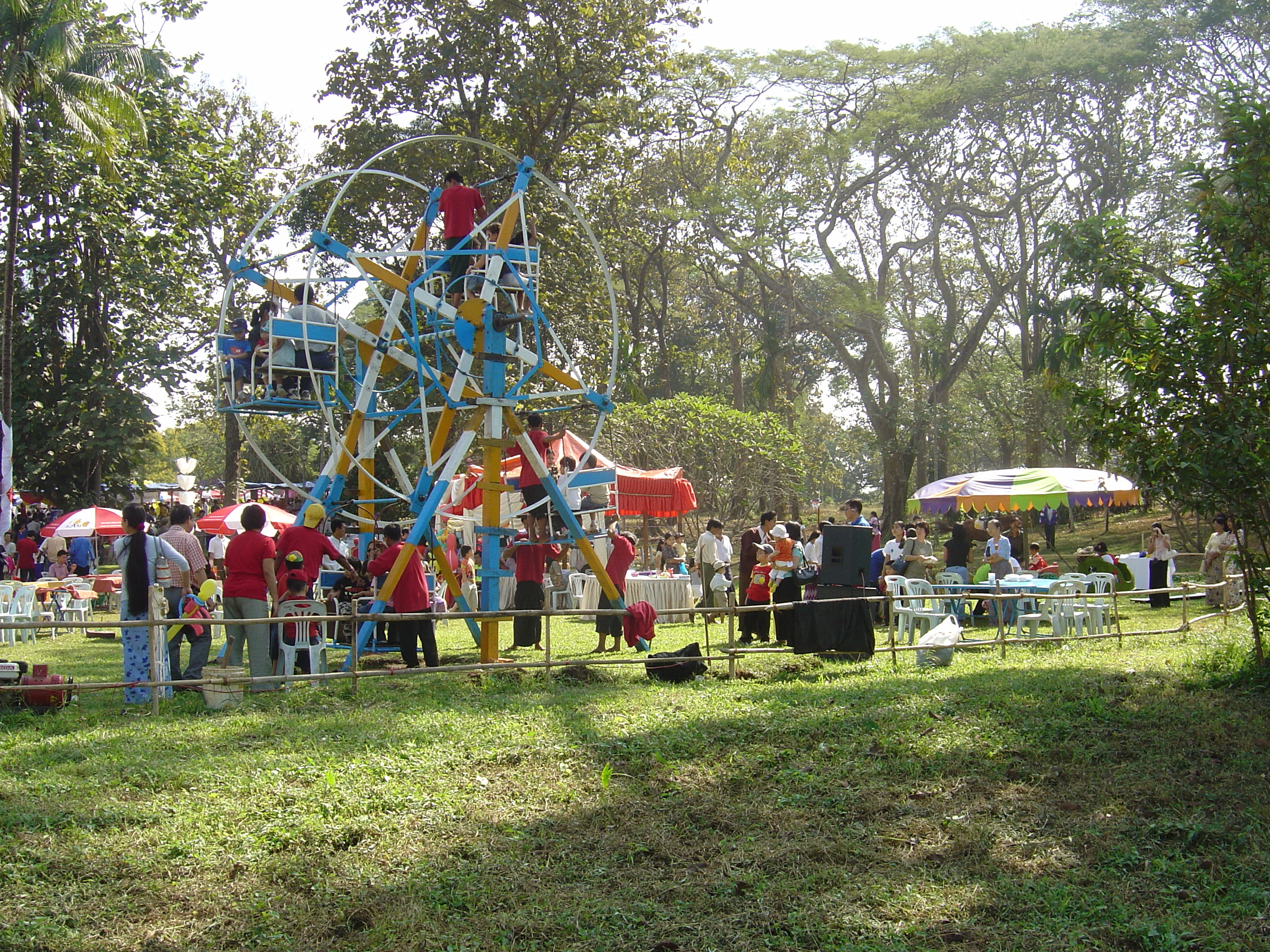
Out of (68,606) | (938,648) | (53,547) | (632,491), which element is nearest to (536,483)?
(938,648)

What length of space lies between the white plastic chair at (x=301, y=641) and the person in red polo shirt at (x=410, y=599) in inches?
27.0

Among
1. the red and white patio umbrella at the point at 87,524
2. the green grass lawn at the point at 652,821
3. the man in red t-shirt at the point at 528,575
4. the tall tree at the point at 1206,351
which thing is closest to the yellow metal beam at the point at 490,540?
the man in red t-shirt at the point at 528,575

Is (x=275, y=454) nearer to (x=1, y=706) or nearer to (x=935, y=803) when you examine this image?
(x=1, y=706)

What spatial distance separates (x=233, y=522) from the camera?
20.0m

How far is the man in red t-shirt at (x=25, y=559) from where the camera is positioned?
2167 cm

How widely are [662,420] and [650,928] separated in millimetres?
25006

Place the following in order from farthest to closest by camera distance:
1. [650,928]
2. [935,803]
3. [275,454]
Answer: [275,454] < [935,803] < [650,928]

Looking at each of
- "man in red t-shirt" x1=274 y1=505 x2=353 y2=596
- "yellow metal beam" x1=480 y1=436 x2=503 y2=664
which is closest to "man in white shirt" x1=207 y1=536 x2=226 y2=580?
"yellow metal beam" x1=480 y1=436 x2=503 y2=664

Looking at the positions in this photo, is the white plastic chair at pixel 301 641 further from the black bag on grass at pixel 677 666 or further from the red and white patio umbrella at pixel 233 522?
the red and white patio umbrella at pixel 233 522

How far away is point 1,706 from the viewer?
855 centimetres

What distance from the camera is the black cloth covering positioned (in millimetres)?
10453

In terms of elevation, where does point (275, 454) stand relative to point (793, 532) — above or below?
above

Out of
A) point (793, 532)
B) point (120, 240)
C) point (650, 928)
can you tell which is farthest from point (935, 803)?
point (120, 240)

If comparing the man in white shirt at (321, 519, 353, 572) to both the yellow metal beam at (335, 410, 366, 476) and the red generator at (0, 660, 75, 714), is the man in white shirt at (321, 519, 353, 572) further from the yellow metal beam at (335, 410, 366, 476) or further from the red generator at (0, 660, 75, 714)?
the red generator at (0, 660, 75, 714)
